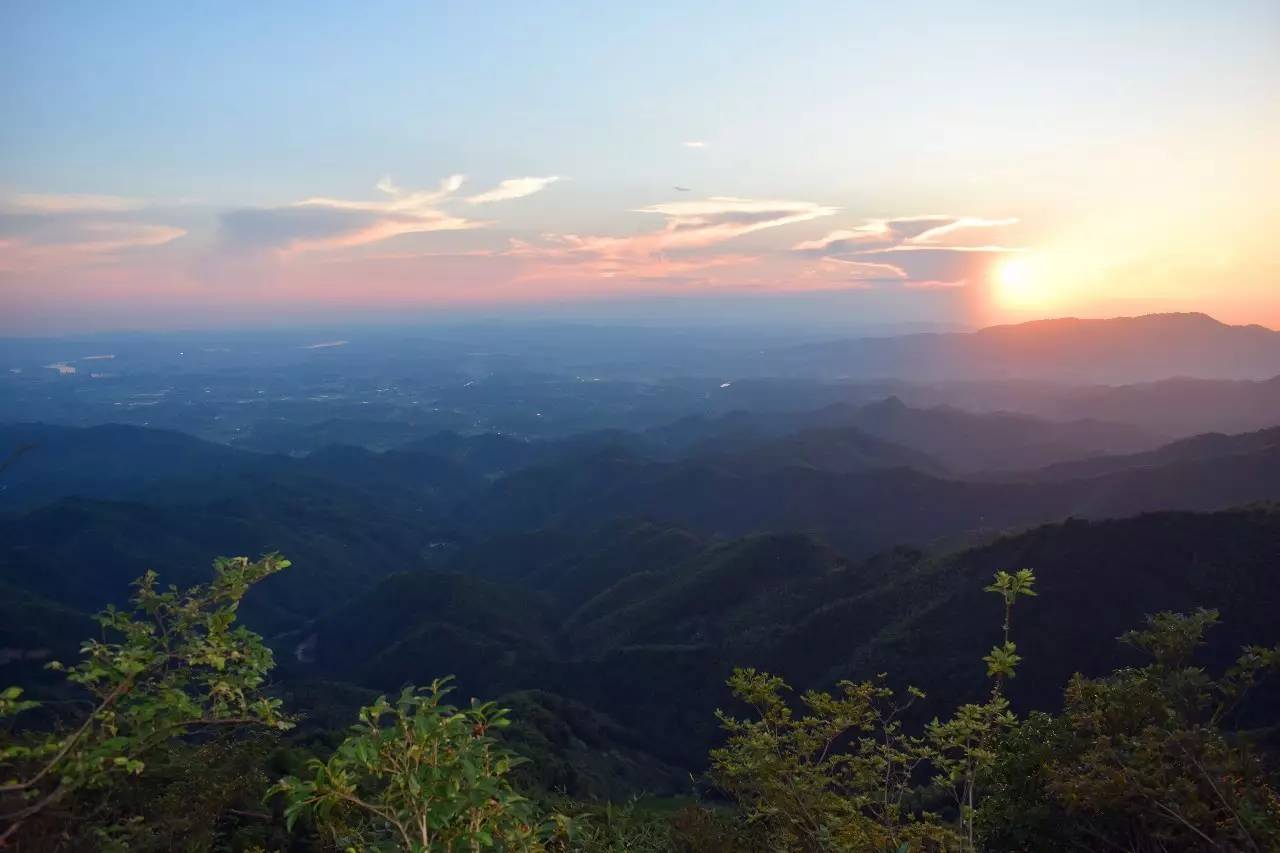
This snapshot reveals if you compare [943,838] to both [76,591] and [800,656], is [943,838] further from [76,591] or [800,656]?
[76,591]

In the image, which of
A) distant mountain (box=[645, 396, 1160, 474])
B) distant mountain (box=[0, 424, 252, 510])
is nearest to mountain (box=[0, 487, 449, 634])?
A: distant mountain (box=[0, 424, 252, 510])

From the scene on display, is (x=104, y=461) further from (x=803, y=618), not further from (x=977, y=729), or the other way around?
(x=977, y=729)

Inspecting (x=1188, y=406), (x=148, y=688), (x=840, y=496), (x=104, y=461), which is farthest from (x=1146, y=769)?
(x=104, y=461)

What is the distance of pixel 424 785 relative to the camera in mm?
3502

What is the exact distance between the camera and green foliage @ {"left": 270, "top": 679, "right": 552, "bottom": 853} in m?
3.42

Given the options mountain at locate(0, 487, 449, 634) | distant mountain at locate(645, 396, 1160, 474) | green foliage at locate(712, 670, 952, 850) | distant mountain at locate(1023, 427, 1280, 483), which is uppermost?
green foliage at locate(712, 670, 952, 850)

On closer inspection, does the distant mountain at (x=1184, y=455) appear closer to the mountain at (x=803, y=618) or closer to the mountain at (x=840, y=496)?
the mountain at (x=840, y=496)

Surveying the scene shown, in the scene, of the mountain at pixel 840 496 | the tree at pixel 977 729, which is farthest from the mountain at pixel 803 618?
the tree at pixel 977 729

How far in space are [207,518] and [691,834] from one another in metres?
139

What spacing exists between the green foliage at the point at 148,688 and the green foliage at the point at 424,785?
1.13m

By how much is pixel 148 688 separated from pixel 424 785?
8.60 feet

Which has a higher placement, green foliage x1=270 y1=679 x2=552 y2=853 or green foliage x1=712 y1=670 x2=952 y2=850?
green foliage x1=270 y1=679 x2=552 y2=853

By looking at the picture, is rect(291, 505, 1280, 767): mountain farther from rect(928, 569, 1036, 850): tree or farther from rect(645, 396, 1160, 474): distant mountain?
rect(645, 396, 1160, 474): distant mountain

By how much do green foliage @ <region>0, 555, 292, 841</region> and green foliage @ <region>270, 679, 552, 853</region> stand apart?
113 cm
